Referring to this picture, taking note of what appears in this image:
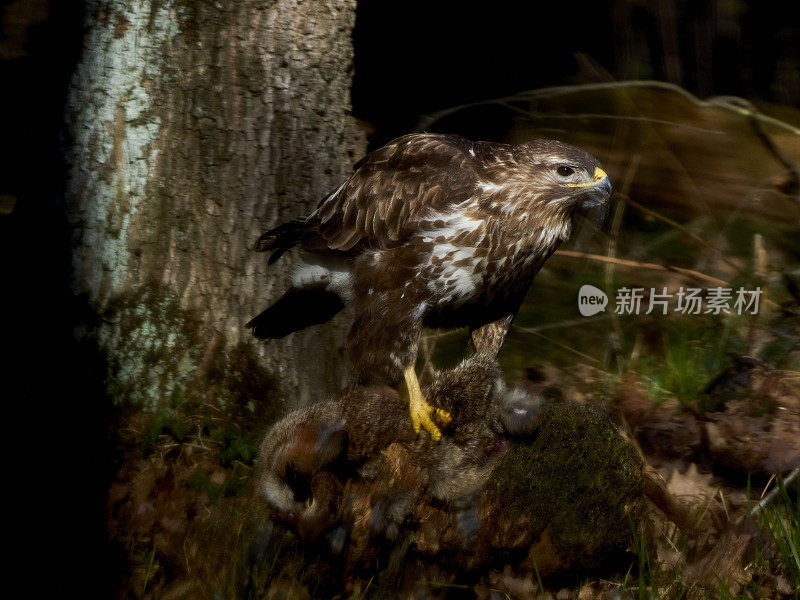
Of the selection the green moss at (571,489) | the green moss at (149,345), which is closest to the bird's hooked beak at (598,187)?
the green moss at (571,489)

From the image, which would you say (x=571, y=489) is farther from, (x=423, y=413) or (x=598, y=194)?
(x=598, y=194)

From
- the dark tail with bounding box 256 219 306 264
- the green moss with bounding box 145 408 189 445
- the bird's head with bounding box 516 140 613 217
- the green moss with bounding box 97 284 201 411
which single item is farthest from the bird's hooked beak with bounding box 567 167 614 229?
the green moss with bounding box 145 408 189 445

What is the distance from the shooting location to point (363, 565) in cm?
226

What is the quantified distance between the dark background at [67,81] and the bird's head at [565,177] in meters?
1.78

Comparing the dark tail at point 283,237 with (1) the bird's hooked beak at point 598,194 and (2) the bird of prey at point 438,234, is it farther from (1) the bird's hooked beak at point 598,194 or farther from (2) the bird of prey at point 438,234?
(1) the bird's hooked beak at point 598,194

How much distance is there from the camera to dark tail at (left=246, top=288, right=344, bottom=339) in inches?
121

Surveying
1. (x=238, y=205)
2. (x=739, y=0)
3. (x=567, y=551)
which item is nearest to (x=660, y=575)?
(x=567, y=551)

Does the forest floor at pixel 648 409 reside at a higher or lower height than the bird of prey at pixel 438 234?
lower

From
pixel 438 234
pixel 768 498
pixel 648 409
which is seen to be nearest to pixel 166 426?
pixel 438 234

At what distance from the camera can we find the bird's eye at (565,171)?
256 centimetres

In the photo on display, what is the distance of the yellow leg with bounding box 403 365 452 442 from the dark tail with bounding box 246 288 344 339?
76 cm

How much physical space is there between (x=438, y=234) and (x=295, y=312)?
74cm

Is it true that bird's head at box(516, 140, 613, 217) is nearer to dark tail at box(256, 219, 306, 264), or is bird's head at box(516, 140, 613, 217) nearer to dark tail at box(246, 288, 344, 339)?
dark tail at box(256, 219, 306, 264)

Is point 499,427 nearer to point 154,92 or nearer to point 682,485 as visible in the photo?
point 682,485
